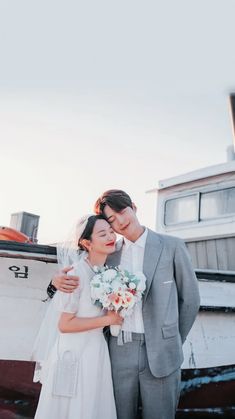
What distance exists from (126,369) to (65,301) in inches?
20.6

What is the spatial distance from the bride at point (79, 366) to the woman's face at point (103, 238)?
0.70ft

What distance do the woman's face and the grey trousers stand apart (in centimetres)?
54

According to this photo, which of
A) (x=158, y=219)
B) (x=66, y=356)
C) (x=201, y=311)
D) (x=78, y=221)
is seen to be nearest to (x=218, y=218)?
(x=158, y=219)

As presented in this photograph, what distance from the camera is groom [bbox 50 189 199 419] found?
2150 millimetres

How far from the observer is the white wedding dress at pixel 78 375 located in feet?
7.10

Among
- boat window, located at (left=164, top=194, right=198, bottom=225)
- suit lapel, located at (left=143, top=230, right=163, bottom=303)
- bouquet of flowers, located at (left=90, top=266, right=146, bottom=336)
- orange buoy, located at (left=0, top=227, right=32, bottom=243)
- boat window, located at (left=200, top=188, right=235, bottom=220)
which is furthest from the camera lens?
boat window, located at (left=164, top=194, right=198, bottom=225)

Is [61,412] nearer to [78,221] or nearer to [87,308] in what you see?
[87,308]

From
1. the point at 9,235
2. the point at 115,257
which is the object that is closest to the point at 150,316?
the point at 115,257

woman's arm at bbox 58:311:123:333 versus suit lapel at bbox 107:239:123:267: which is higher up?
suit lapel at bbox 107:239:123:267

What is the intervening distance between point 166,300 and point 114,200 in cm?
68

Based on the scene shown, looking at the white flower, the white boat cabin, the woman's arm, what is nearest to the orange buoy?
the woman's arm

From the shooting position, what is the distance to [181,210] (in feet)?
19.8

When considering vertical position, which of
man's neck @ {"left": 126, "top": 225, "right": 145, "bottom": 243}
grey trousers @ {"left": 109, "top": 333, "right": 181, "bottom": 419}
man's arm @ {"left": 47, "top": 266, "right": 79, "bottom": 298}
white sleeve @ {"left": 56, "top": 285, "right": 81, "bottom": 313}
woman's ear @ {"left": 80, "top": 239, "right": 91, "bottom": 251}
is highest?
man's neck @ {"left": 126, "top": 225, "right": 145, "bottom": 243}

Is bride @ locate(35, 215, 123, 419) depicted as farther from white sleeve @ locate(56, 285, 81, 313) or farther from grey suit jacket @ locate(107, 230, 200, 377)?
grey suit jacket @ locate(107, 230, 200, 377)
